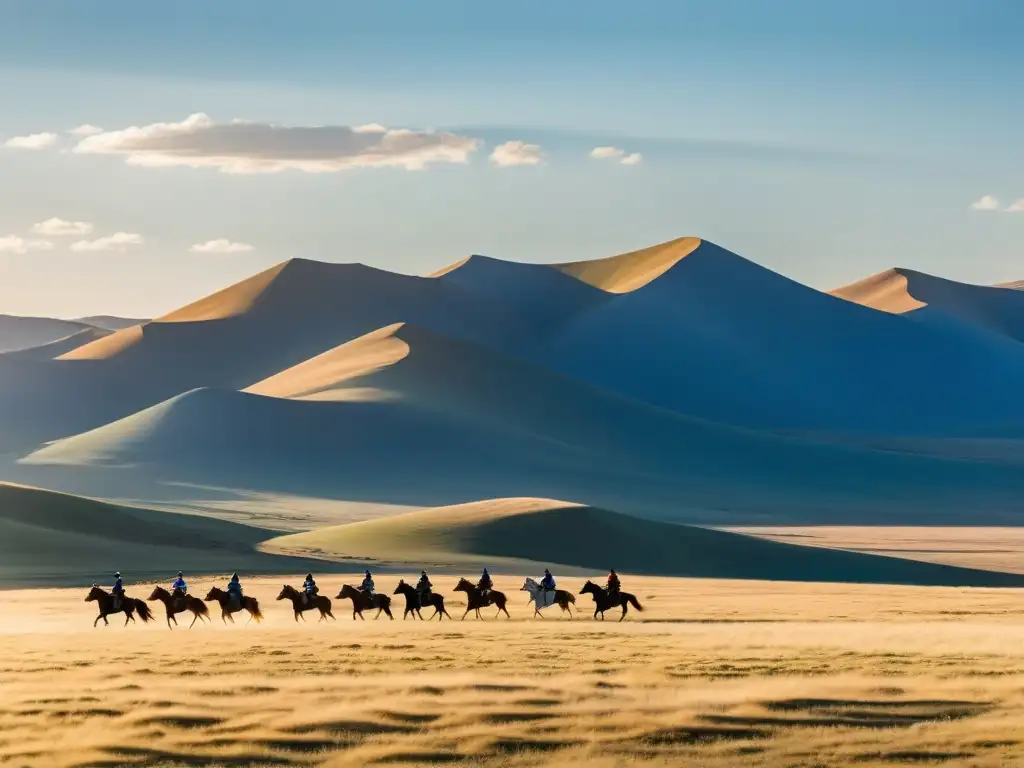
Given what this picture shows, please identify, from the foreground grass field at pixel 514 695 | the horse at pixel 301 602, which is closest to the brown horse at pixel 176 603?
the foreground grass field at pixel 514 695

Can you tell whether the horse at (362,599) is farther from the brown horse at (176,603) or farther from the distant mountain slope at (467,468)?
the distant mountain slope at (467,468)

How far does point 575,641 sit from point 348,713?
44.9ft

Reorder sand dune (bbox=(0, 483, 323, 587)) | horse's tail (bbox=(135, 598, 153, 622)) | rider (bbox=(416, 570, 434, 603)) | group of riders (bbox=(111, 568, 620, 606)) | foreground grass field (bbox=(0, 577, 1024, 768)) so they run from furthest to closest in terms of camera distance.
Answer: sand dune (bbox=(0, 483, 323, 587)) < rider (bbox=(416, 570, 434, 603)) < horse's tail (bbox=(135, 598, 153, 622)) < group of riders (bbox=(111, 568, 620, 606)) < foreground grass field (bbox=(0, 577, 1024, 768))

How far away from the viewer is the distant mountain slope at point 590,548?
8638 centimetres

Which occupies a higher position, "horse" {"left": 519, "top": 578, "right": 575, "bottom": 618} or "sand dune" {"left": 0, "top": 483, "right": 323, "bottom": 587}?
"sand dune" {"left": 0, "top": 483, "right": 323, "bottom": 587}

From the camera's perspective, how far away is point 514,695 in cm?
2748

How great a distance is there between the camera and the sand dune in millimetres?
77875

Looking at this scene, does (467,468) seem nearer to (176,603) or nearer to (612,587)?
(612,587)

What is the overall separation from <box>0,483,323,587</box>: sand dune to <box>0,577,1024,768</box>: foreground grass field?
114 ft

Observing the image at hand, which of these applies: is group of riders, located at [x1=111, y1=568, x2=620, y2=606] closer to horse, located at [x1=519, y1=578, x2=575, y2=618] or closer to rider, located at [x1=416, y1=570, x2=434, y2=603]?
rider, located at [x1=416, y1=570, x2=434, y2=603]

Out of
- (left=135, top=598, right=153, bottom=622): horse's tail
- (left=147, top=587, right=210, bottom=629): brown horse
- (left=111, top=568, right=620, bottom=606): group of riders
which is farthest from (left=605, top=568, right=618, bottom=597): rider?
(left=135, top=598, right=153, bottom=622): horse's tail

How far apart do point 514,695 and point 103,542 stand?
65.9m

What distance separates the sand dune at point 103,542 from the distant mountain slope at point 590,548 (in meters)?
4.17

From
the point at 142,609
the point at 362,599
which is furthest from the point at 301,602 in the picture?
the point at 142,609
